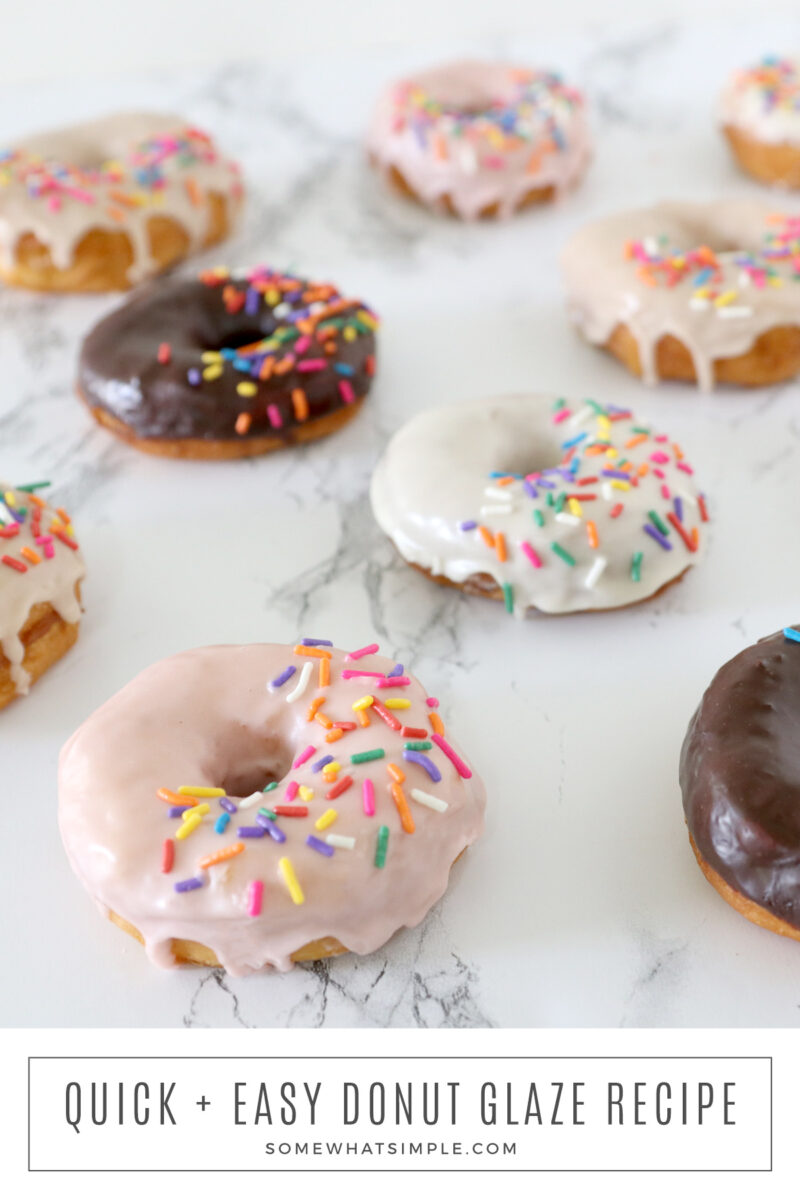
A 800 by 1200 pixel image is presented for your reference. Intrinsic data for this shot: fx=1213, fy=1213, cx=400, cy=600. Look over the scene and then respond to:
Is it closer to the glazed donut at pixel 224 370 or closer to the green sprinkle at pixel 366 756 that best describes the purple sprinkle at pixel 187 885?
the green sprinkle at pixel 366 756

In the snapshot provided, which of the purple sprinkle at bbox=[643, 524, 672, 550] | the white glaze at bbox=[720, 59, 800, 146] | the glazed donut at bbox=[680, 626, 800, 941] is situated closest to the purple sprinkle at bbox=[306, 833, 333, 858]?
the glazed donut at bbox=[680, 626, 800, 941]

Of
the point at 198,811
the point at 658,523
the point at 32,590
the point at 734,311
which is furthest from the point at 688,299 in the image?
the point at 198,811

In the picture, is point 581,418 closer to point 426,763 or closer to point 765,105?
point 426,763

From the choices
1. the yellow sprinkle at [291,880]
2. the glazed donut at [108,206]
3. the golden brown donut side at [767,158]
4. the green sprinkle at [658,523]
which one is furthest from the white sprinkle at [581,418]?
the golden brown donut side at [767,158]

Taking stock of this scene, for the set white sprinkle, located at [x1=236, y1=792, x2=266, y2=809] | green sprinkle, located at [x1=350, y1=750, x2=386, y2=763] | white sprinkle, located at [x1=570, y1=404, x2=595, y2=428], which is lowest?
white sprinkle, located at [x1=236, y1=792, x2=266, y2=809]

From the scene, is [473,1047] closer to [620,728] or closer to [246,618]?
[620,728]

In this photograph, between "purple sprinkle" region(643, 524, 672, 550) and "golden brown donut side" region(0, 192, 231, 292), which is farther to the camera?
"golden brown donut side" region(0, 192, 231, 292)

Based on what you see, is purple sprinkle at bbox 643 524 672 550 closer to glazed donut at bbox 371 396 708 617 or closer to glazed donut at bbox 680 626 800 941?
glazed donut at bbox 371 396 708 617

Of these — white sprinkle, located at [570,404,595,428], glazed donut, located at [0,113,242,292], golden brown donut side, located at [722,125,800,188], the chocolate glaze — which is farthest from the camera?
golden brown donut side, located at [722,125,800,188]

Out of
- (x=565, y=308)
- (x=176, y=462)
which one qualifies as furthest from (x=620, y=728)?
(x=565, y=308)
